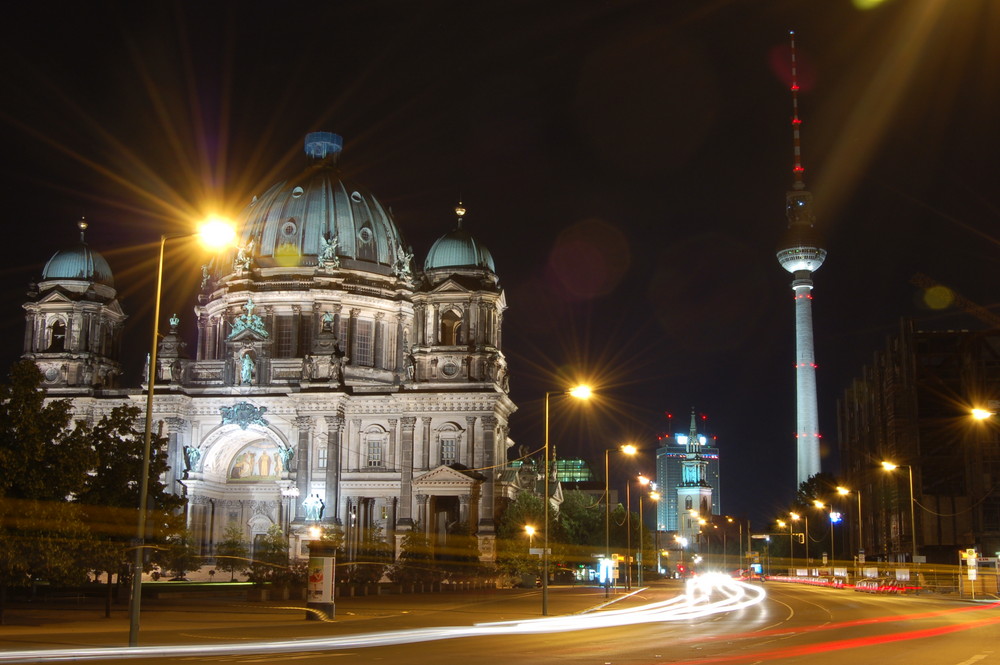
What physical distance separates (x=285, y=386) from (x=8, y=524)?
62.5 m

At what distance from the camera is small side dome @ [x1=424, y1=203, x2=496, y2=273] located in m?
105

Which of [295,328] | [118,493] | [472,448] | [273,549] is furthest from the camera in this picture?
[295,328]

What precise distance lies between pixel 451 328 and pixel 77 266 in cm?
3919

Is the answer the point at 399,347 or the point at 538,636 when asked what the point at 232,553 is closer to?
the point at 399,347

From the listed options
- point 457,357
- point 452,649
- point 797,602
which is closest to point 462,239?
point 457,357

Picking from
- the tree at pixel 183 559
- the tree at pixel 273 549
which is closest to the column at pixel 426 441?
the tree at pixel 273 549

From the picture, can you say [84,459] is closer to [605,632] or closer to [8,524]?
[8,524]

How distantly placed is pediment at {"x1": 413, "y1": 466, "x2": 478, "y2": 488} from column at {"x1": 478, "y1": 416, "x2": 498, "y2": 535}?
4.80ft

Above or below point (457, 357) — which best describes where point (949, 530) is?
below

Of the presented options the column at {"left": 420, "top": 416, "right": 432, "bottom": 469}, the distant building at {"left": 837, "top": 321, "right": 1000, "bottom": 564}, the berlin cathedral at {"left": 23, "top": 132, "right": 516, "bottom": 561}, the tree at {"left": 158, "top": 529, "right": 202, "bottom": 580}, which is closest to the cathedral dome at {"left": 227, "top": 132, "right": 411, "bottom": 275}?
the berlin cathedral at {"left": 23, "top": 132, "right": 516, "bottom": 561}

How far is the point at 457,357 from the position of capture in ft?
325

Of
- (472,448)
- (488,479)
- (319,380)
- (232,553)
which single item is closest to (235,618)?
(232,553)

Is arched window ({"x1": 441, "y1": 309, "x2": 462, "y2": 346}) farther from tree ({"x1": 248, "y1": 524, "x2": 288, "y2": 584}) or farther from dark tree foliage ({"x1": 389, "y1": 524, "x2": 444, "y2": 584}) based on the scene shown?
tree ({"x1": 248, "y1": 524, "x2": 288, "y2": 584})

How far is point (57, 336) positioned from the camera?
112375 mm
